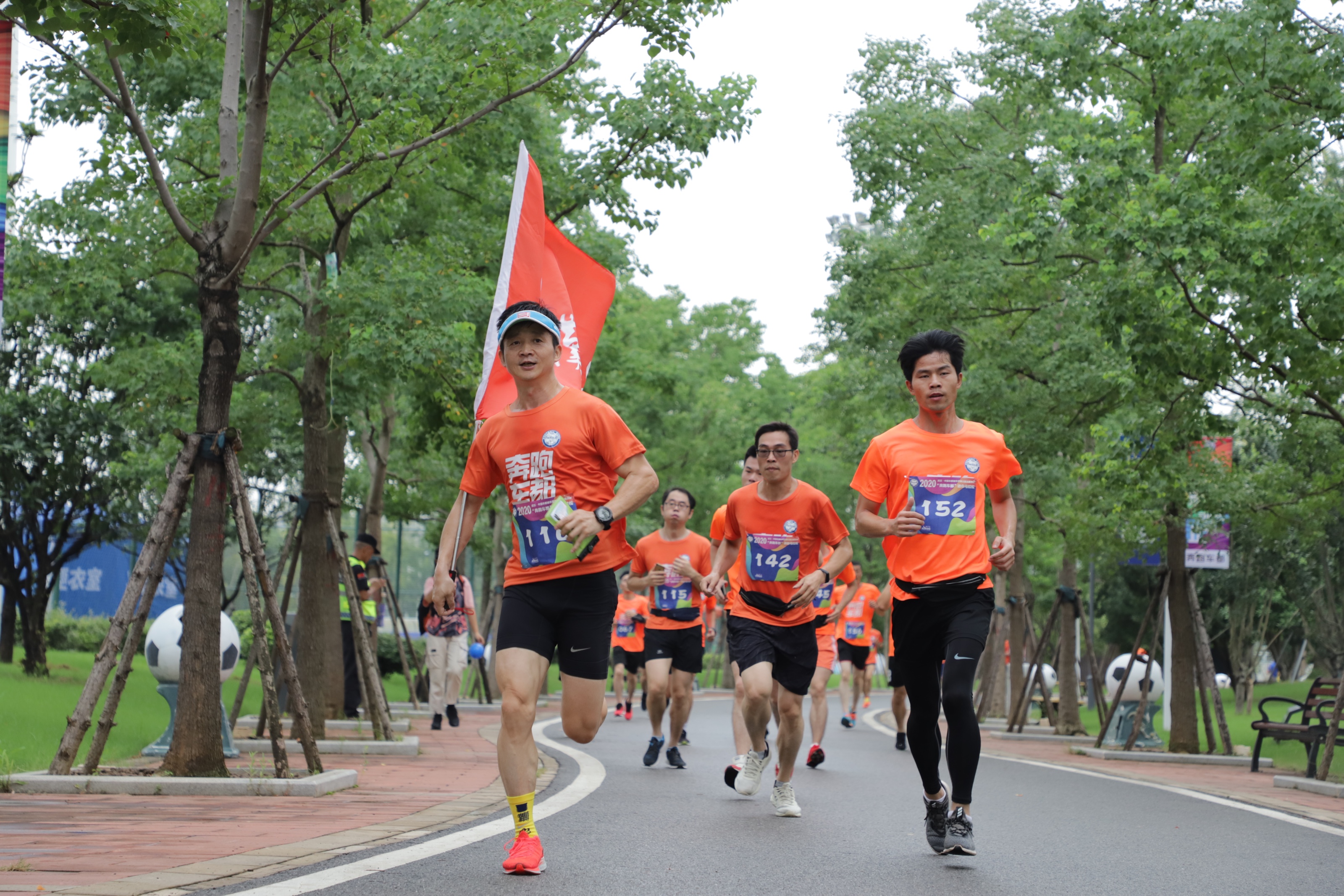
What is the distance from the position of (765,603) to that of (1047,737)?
12345 mm

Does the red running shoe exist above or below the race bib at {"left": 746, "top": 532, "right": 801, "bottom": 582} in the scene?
below

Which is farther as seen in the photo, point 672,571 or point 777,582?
point 672,571

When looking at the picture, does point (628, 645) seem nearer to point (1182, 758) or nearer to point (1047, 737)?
point (1047, 737)

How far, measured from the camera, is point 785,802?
26.7 feet

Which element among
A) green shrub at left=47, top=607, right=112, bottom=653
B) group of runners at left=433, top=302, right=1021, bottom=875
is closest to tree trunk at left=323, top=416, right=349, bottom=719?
group of runners at left=433, top=302, right=1021, bottom=875

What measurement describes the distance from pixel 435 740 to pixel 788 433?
23.0 ft

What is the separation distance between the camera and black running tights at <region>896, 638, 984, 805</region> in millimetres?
6242

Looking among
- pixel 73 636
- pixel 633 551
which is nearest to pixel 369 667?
pixel 633 551

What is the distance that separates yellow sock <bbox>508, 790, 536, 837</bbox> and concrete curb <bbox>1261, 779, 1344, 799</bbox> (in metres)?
7.20

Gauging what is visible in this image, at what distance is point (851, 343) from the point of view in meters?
23.0

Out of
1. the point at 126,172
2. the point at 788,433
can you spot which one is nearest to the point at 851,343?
the point at 126,172

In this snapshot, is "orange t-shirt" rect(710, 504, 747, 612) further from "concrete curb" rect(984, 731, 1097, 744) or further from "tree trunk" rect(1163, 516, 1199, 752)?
"concrete curb" rect(984, 731, 1097, 744)

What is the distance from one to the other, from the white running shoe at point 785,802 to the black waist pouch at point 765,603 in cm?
92

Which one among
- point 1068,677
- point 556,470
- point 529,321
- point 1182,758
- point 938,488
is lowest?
point 1182,758
